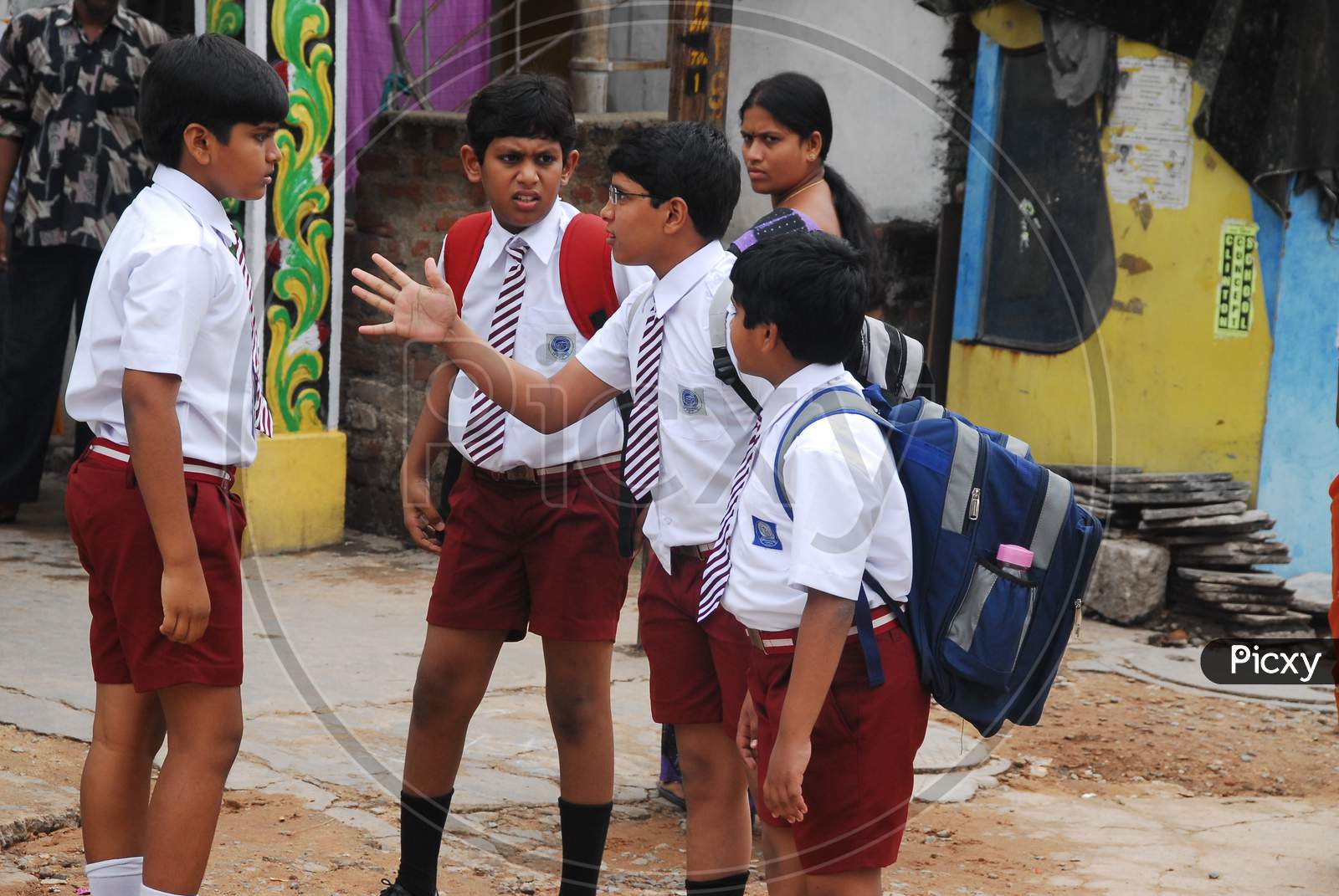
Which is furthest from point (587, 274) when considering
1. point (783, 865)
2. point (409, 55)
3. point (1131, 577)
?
point (409, 55)

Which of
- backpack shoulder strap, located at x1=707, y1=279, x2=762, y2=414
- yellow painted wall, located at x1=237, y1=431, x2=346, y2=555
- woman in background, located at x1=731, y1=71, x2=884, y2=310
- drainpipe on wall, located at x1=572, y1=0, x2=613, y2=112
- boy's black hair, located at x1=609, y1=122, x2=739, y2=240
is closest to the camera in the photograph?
backpack shoulder strap, located at x1=707, y1=279, x2=762, y2=414

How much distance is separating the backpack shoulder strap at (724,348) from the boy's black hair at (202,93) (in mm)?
837

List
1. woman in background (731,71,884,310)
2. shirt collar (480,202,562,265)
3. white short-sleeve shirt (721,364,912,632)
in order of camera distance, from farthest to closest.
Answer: woman in background (731,71,884,310)
shirt collar (480,202,562,265)
white short-sleeve shirt (721,364,912,632)

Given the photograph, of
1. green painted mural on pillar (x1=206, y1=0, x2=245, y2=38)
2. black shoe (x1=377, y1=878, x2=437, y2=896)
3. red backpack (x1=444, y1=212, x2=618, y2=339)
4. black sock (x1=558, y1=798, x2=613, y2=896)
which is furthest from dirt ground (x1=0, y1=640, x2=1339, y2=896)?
green painted mural on pillar (x1=206, y1=0, x2=245, y2=38)

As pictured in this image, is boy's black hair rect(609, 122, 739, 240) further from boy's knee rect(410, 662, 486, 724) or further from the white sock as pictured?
the white sock

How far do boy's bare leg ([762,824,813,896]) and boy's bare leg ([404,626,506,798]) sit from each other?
0.84m

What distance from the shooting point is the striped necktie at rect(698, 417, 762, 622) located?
99.7 inches

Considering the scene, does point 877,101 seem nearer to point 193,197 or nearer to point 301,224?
point 301,224

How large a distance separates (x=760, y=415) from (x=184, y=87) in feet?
3.69

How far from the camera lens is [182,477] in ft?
8.00

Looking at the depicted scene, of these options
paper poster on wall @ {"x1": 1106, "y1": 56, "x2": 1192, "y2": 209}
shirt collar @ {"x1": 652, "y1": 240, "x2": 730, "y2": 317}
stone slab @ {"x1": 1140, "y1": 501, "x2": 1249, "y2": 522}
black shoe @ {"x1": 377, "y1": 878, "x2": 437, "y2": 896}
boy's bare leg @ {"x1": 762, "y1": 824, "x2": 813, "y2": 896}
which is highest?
paper poster on wall @ {"x1": 1106, "y1": 56, "x2": 1192, "y2": 209}

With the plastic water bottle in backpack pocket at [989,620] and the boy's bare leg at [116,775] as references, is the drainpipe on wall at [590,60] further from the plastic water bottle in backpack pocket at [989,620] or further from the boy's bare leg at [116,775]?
the plastic water bottle in backpack pocket at [989,620]

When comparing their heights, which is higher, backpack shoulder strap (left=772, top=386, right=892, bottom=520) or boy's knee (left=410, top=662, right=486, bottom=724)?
backpack shoulder strap (left=772, top=386, right=892, bottom=520)

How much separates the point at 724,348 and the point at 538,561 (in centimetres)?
68
